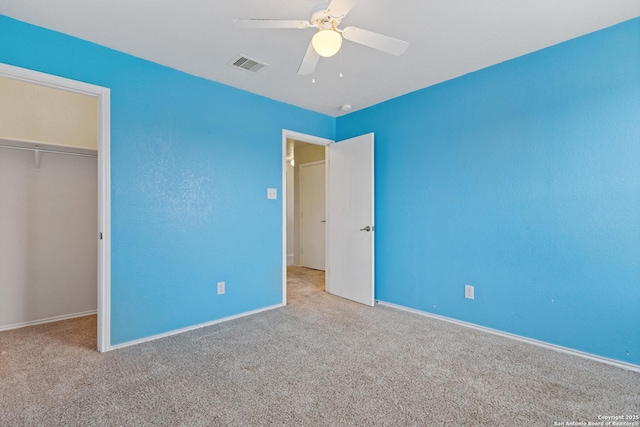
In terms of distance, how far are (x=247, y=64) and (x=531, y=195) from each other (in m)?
2.60

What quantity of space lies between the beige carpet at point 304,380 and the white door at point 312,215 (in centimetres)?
295

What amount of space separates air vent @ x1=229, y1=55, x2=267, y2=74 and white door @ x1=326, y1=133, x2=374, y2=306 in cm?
141

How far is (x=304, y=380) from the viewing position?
77.6 inches

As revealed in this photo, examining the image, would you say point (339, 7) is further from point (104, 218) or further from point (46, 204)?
point (46, 204)

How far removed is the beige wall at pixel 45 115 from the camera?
2.75 meters

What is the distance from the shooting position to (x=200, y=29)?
2.16 m

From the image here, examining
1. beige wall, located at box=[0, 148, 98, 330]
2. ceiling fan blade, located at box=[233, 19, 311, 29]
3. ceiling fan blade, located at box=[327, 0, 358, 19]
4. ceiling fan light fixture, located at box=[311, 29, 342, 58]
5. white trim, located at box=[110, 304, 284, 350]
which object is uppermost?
ceiling fan blade, located at box=[327, 0, 358, 19]

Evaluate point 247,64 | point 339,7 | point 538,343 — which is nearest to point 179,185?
point 247,64

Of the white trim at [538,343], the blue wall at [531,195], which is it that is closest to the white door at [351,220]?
the blue wall at [531,195]

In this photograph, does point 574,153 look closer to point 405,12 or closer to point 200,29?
point 405,12

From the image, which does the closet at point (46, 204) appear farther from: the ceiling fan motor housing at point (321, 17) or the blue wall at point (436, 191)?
the ceiling fan motor housing at point (321, 17)

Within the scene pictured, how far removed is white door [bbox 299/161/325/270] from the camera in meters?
5.72

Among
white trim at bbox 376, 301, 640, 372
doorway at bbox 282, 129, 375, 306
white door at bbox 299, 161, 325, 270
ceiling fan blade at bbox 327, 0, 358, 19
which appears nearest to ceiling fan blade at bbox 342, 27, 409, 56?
ceiling fan blade at bbox 327, 0, 358, 19

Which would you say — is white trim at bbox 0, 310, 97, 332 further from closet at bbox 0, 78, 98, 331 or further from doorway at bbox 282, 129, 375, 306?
doorway at bbox 282, 129, 375, 306
